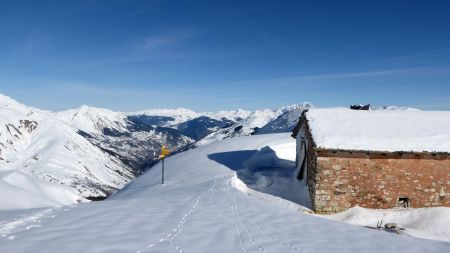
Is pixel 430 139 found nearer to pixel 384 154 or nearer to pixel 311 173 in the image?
pixel 384 154

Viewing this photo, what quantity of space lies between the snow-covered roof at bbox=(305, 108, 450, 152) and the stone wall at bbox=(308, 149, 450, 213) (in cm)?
47

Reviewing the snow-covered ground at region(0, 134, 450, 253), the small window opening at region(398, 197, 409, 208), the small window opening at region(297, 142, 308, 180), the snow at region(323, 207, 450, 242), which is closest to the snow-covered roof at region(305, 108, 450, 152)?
Result: the small window opening at region(297, 142, 308, 180)

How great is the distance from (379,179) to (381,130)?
3.21 metres

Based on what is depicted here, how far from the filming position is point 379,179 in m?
21.6

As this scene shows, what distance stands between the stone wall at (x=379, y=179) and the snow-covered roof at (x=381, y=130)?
0.47 m

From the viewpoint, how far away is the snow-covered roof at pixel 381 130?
71.4 ft

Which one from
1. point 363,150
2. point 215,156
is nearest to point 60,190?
point 215,156

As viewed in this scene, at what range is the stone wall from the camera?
21516mm

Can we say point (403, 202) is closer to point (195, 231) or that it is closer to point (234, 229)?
point (234, 229)

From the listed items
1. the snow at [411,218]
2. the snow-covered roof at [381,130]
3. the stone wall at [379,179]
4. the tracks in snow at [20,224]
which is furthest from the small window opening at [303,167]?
the tracks in snow at [20,224]

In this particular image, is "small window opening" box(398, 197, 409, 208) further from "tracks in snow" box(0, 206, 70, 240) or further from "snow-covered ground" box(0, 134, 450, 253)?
"tracks in snow" box(0, 206, 70, 240)

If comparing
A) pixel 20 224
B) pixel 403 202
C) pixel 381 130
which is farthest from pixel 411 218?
pixel 20 224

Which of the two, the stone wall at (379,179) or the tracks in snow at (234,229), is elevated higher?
the stone wall at (379,179)

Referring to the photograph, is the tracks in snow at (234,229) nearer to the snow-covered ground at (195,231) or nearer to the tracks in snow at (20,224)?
the snow-covered ground at (195,231)
